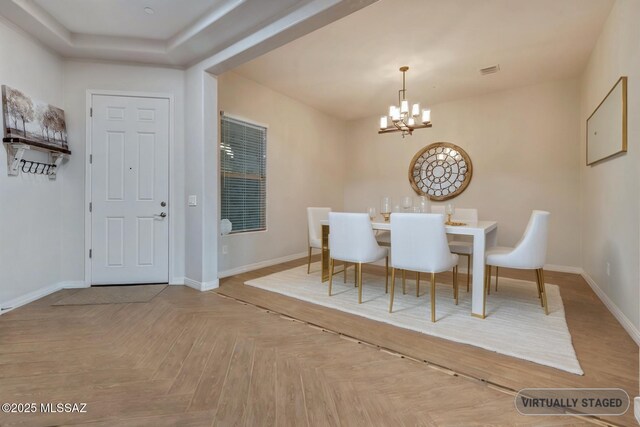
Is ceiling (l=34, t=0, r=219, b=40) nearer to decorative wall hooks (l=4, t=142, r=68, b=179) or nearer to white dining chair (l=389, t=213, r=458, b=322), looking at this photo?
decorative wall hooks (l=4, t=142, r=68, b=179)

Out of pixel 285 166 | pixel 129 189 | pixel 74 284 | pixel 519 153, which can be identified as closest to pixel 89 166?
pixel 129 189

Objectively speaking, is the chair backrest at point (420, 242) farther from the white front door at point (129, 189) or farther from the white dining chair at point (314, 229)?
the white front door at point (129, 189)

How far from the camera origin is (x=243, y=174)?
4.18 m

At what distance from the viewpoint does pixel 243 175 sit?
418 cm

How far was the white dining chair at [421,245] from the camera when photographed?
240cm

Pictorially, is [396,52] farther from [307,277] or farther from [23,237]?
[23,237]

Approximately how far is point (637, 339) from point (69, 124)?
18.2ft

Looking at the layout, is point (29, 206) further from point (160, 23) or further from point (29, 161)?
point (160, 23)

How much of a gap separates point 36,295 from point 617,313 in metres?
5.47

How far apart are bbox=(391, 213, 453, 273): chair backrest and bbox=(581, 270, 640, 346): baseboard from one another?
127 cm

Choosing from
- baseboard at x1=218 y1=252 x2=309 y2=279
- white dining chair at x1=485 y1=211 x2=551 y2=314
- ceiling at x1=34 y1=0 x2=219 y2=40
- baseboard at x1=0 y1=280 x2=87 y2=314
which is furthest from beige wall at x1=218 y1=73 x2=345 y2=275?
→ white dining chair at x1=485 y1=211 x2=551 y2=314

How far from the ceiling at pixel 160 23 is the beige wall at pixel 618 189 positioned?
219 cm

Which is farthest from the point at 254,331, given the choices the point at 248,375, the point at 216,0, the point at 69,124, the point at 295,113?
the point at 295,113

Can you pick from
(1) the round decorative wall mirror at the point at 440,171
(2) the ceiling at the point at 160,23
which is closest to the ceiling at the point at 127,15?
(2) the ceiling at the point at 160,23
